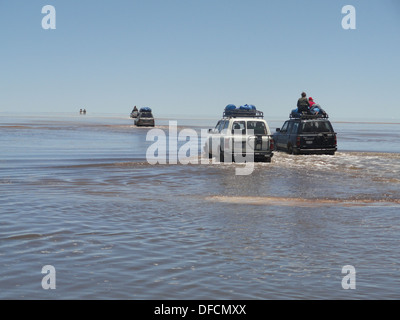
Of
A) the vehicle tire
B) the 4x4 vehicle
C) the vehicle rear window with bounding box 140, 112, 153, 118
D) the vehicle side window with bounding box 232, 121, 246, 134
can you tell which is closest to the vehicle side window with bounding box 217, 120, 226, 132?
the 4x4 vehicle

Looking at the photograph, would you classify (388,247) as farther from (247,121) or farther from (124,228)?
(247,121)

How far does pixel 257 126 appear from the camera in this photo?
22.6 meters

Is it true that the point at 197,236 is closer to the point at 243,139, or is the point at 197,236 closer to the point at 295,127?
the point at 243,139

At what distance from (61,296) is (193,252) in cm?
250

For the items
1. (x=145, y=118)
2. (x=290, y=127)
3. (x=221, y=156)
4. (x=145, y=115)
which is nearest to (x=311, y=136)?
(x=290, y=127)

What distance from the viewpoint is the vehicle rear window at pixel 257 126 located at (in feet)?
73.8

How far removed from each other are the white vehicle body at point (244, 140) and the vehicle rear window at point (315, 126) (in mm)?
3287

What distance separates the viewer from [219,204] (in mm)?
12969

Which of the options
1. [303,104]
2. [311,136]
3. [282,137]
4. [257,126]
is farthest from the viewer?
[282,137]

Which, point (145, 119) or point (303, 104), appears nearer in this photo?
point (303, 104)

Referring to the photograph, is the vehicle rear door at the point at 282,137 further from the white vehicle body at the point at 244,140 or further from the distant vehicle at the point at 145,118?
the distant vehicle at the point at 145,118

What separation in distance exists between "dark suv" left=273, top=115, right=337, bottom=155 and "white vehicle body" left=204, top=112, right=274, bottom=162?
3.13m

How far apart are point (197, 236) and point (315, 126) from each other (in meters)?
17.4
